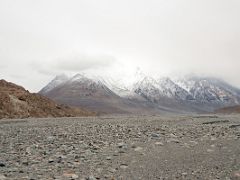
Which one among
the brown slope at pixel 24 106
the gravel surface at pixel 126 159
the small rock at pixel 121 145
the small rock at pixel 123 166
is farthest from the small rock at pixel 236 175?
the brown slope at pixel 24 106

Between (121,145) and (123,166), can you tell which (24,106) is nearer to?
(121,145)

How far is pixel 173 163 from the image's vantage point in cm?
1292

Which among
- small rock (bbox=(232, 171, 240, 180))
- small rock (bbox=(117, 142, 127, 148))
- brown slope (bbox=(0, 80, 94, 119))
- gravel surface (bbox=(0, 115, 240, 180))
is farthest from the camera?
brown slope (bbox=(0, 80, 94, 119))

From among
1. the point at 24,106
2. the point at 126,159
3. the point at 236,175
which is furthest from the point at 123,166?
the point at 24,106

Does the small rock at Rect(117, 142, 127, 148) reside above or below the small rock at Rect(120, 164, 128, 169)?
above

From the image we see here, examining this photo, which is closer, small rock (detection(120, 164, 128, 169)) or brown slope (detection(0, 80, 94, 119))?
small rock (detection(120, 164, 128, 169))

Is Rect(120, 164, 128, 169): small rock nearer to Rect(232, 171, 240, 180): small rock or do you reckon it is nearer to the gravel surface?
the gravel surface

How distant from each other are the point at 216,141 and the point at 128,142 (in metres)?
3.47

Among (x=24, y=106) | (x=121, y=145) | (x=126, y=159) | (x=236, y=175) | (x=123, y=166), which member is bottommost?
(x=236, y=175)

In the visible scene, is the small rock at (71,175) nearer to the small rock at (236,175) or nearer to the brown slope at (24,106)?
the small rock at (236,175)

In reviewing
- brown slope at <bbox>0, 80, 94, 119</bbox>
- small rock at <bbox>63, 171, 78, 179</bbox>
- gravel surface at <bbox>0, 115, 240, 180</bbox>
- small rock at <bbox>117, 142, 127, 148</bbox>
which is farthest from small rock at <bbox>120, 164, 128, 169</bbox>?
brown slope at <bbox>0, 80, 94, 119</bbox>

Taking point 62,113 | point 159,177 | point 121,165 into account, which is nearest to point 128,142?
point 121,165

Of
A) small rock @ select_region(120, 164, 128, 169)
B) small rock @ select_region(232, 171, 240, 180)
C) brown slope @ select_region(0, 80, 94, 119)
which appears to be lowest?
small rock @ select_region(232, 171, 240, 180)

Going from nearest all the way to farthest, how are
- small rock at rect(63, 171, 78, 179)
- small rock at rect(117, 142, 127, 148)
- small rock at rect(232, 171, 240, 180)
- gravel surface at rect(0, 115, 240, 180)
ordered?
small rock at rect(232, 171, 240, 180) → small rock at rect(63, 171, 78, 179) → gravel surface at rect(0, 115, 240, 180) → small rock at rect(117, 142, 127, 148)
